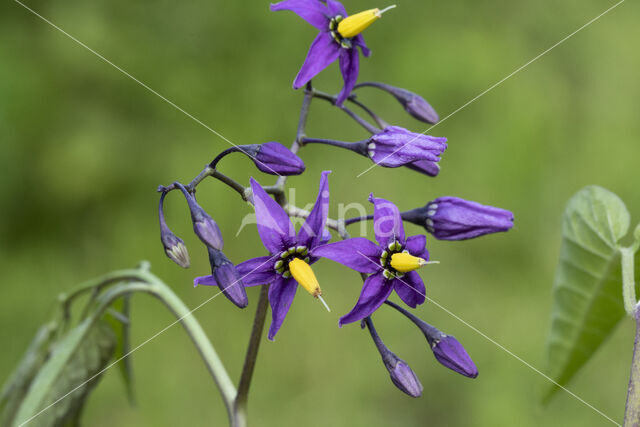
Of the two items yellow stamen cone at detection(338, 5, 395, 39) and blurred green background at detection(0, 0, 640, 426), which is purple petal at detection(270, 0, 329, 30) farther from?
blurred green background at detection(0, 0, 640, 426)

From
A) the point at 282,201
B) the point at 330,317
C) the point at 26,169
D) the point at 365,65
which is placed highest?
the point at 365,65

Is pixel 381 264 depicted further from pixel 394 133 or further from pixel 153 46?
pixel 153 46

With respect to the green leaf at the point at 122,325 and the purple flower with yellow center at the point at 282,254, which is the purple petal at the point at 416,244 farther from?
the green leaf at the point at 122,325

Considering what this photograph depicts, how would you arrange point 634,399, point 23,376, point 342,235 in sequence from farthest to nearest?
point 23,376 < point 342,235 < point 634,399

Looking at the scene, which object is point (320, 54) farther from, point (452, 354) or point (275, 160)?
point (452, 354)

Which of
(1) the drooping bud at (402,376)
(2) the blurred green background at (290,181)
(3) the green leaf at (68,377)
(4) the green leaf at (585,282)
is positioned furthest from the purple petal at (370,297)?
(2) the blurred green background at (290,181)

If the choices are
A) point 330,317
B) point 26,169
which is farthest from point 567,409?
point 26,169

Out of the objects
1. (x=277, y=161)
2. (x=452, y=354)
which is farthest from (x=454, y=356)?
(x=277, y=161)
